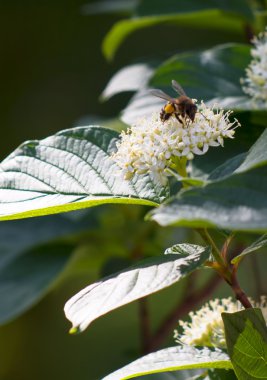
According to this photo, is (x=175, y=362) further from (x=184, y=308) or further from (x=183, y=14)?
(x=184, y=308)

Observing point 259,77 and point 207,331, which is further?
point 259,77

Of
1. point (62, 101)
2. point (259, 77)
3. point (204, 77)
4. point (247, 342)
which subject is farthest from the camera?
point (62, 101)

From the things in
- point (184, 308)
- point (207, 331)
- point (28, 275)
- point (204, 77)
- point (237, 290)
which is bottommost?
point (184, 308)

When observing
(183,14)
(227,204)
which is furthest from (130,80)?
(227,204)

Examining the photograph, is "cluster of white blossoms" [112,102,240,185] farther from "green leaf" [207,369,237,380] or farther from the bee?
"green leaf" [207,369,237,380]

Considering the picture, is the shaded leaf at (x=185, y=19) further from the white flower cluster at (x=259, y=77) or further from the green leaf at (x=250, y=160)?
the green leaf at (x=250, y=160)

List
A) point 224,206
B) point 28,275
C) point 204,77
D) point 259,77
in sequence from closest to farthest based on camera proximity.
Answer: point 224,206, point 259,77, point 204,77, point 28,275

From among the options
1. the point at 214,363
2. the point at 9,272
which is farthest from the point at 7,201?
the point at 9,272

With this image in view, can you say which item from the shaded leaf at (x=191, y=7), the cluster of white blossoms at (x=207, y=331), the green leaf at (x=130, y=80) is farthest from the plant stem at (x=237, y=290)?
the shaded leaf at (x=191, y=7)
